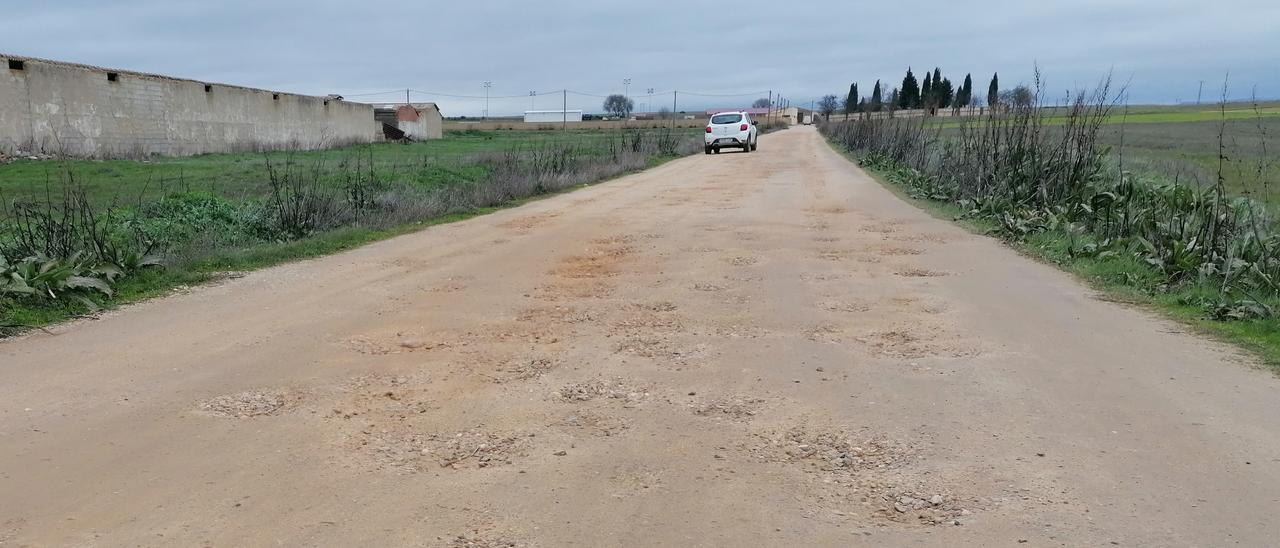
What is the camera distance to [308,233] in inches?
423

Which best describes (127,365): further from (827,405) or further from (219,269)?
(827,405)

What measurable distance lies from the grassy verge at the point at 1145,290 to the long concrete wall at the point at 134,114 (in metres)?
19.8

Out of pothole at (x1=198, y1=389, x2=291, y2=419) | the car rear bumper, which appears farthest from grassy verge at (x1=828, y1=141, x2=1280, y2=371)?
the car rear bumper

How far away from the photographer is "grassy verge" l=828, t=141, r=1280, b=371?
5767 mm

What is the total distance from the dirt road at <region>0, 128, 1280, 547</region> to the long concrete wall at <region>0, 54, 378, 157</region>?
56.8 feet

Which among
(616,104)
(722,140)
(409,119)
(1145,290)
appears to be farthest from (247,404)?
(616,104)

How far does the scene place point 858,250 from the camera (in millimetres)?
9656

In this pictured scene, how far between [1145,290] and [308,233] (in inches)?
360

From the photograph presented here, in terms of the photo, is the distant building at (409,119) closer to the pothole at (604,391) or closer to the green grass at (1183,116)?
the green grass at (1183,116)

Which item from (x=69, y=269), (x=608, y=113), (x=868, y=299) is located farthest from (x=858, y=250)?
(x=608, y=113)

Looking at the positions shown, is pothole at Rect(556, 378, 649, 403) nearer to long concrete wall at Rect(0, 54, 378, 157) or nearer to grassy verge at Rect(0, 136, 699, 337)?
grassy verge at Rect(0, 136, 699, 337)

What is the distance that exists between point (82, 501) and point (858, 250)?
7921 mm

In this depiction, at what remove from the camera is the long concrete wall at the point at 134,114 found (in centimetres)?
2512

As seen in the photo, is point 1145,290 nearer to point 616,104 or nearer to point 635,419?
point 635,419
